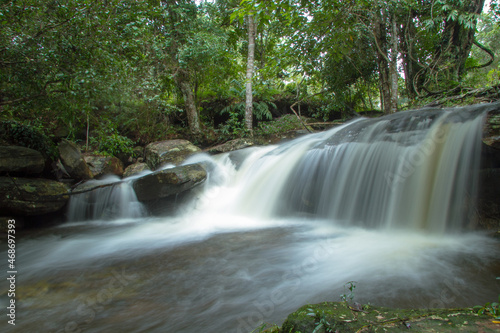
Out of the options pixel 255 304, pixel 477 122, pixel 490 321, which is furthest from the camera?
pixel 477 122

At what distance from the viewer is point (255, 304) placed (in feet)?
7.74

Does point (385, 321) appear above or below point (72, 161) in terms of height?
below

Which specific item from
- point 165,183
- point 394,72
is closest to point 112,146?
point 165,183

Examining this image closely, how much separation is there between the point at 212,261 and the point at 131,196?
157 inches

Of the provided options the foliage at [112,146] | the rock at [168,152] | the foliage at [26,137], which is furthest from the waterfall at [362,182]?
the foliage at [112,146]

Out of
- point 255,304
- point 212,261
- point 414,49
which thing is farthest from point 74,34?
point 414,49

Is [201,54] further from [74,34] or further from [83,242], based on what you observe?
[83,242]

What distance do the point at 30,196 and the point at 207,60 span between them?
272 inches

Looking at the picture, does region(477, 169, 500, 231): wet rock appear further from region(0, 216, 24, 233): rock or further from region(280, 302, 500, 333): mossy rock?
region(0, 216, 24, 233): rock

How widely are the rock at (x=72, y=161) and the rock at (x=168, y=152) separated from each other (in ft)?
6.56

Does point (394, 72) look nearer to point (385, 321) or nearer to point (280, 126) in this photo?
point (280, 126)

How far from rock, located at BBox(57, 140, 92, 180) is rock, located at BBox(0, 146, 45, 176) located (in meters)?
1.27

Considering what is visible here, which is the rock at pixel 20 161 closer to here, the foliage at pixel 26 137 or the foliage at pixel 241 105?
the foliage at pixel 26 137

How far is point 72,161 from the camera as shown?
23.7 feet
